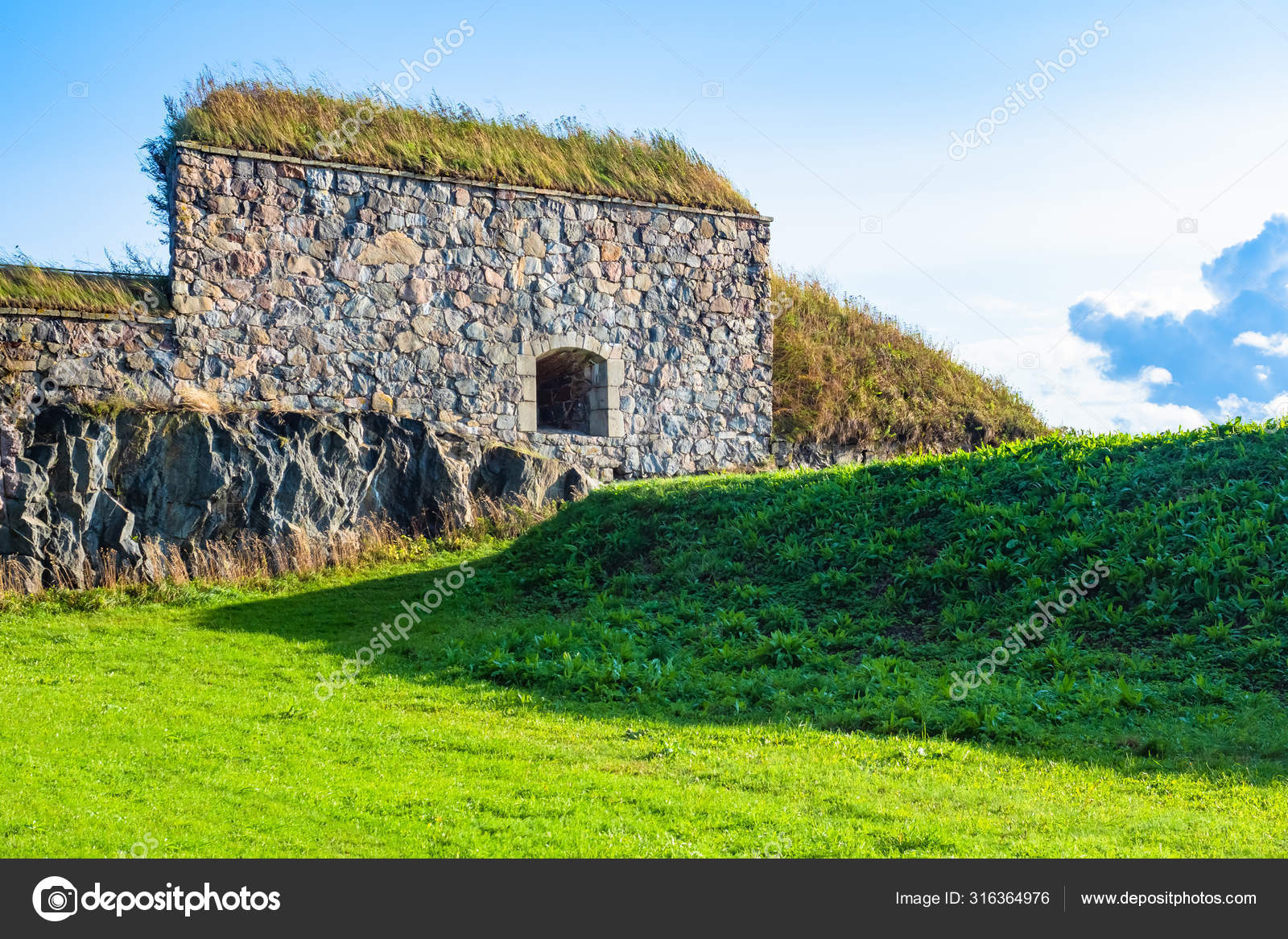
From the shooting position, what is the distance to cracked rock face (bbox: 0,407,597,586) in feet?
37.9

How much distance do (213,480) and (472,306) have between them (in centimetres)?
435

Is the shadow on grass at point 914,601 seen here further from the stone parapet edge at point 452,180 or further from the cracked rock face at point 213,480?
the stone parapet edge at point 452,180

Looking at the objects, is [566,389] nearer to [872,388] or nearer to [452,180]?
[452,180]

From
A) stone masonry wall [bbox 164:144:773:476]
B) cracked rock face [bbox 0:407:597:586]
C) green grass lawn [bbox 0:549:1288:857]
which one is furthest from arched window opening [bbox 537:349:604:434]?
green grass lawn [bbox 0:549:1288:857]

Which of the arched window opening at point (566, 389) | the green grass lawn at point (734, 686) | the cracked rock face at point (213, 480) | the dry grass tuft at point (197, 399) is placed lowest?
the green grass lawn at point (734, 686)

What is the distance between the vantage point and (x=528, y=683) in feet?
28.0

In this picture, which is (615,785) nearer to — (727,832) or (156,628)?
(727,832)

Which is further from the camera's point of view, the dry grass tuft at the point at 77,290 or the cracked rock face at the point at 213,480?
the dry grass tuft at the point at 77,290

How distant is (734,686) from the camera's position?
8.24 meters

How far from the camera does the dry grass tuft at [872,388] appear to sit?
17312 millimetres

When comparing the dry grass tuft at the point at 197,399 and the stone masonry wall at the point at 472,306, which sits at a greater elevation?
the stone masonry wall at the point at 472,306
